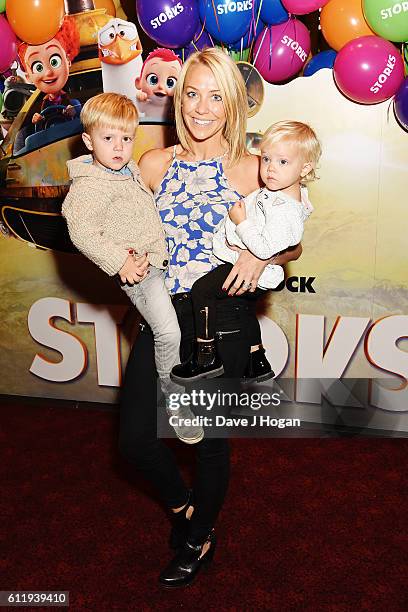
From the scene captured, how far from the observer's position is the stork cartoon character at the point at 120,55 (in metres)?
2.88

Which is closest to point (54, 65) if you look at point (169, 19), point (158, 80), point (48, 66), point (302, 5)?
point (48, 66)

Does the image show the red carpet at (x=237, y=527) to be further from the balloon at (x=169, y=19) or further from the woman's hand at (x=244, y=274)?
the balloon at (x=169, y=19)

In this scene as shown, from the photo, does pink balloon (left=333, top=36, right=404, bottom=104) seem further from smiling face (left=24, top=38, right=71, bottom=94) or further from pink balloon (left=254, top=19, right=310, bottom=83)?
smiling face (left=24, top=38, right=71, bottom=94)

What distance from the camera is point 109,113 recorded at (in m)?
1.80

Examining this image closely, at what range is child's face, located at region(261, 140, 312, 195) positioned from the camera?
1802 mm

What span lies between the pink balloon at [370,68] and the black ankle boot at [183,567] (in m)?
1.89

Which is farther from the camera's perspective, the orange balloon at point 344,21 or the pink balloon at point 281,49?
the pink balloon at point 281,49

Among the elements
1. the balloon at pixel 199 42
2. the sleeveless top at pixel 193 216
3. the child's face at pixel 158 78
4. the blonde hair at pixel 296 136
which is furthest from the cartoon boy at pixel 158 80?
the blonde hair at pixel 296 136

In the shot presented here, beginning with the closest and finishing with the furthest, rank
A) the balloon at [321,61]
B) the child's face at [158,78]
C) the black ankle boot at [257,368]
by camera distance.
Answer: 1. the black ankle boot at [257,368]
2. the balloon at [321,61]
3. the child's face at [158,78]

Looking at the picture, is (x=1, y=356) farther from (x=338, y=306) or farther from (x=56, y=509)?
(x=338, y=306)

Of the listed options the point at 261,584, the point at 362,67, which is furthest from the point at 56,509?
the point at 362,67

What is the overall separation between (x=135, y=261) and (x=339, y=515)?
57.3 inches

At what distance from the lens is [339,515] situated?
2.59 meters

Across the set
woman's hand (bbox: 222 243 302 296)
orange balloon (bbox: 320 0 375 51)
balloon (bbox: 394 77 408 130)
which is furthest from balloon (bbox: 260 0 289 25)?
woman's hand (bbox: 222 243 302 296)
